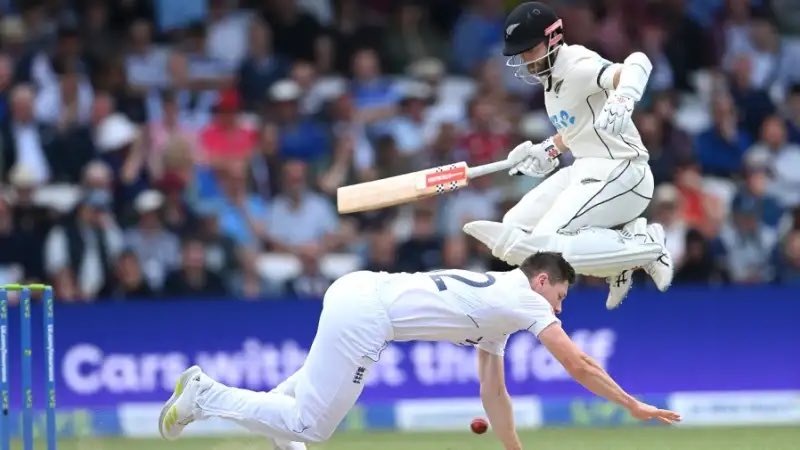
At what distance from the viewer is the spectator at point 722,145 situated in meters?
11.5

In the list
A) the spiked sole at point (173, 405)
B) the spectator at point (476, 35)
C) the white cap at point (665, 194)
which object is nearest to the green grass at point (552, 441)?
the spiked sole at point (173, 405)

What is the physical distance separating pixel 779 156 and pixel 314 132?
318cm

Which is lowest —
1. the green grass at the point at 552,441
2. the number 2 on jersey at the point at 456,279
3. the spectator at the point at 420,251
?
the green grass at the point at 552,441

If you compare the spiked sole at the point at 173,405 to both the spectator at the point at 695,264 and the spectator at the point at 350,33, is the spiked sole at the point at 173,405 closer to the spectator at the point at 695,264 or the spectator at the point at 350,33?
the spectator at the point at 695,264

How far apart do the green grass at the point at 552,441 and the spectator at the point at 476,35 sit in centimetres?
376

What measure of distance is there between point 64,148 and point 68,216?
68cm

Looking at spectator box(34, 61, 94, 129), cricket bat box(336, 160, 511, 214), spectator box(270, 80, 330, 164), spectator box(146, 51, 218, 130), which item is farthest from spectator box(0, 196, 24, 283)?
cricket bat box(336, 160, 511, 214)

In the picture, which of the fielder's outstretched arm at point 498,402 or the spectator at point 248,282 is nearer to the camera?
the fielder's outstretched arm at point 498,402

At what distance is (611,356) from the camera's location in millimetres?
10062

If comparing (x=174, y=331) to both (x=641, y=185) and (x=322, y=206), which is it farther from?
(x=641, y=185)

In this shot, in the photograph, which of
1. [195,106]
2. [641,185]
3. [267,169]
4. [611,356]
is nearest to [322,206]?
[267,169]

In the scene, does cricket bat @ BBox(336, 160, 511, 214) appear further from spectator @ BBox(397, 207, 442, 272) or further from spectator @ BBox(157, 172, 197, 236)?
spectator @ BBox(157, 172, 197, 236)

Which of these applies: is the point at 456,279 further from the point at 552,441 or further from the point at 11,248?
the point at 11,248

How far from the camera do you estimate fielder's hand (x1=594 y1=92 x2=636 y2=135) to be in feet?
22.4
